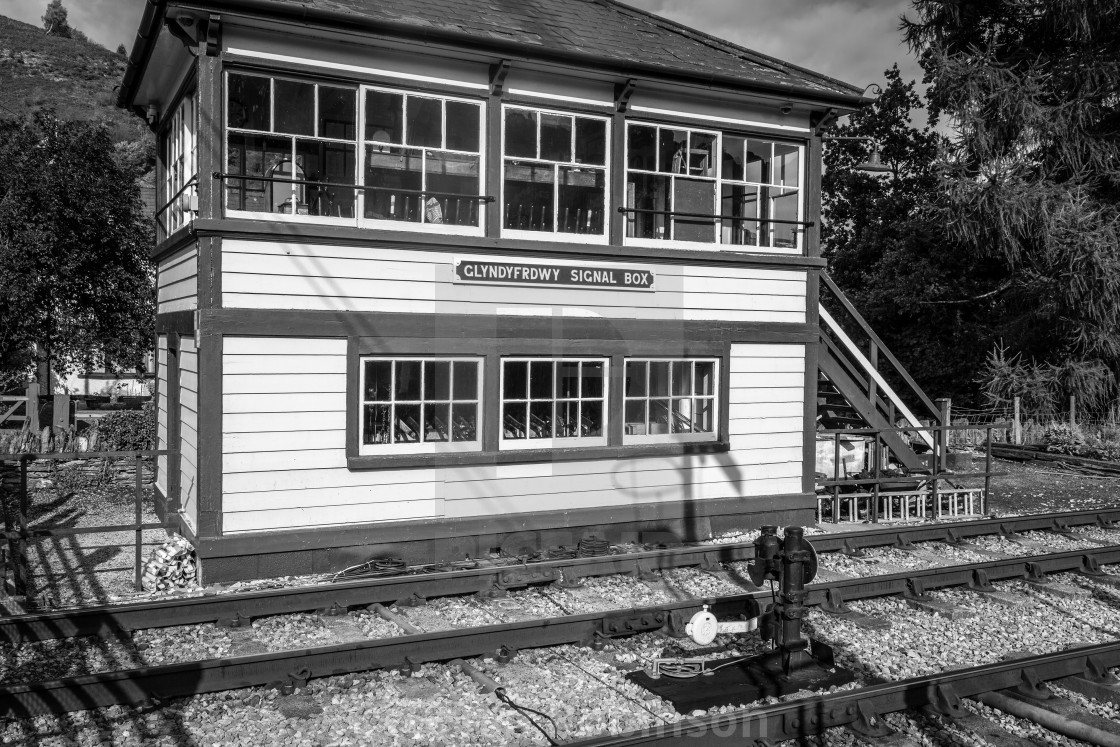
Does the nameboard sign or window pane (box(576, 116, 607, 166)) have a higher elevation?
window pane (box(576, 116, 607, 166))

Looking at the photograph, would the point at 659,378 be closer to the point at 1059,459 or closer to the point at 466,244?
the point at 466,244

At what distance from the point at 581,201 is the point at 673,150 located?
135 cm

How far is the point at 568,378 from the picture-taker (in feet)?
33.5

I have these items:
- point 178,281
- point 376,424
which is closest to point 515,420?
point 376,424

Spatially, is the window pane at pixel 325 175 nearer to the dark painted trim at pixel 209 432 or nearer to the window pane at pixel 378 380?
the window pane at pixel 378 380

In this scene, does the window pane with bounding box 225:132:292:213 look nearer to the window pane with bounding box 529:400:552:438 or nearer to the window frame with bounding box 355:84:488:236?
the window frame with bounding box 355:84:488:236

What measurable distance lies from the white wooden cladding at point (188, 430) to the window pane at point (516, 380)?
10.3 feet

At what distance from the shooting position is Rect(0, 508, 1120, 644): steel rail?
6535mm

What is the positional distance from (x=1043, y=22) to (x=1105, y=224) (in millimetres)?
5402

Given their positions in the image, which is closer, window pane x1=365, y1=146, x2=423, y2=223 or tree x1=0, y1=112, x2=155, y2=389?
window pane x1=365, y1=146, x2=423, y2=223

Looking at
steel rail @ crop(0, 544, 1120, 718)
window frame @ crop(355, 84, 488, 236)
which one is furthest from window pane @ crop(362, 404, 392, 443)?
steel rail @ crop(0, 544, 1120, 718)

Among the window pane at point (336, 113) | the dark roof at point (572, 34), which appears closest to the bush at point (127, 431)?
the dark roof at point (572, 34)

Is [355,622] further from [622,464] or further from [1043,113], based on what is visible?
[1043,113]

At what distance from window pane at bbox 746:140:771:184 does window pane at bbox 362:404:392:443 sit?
565cm
